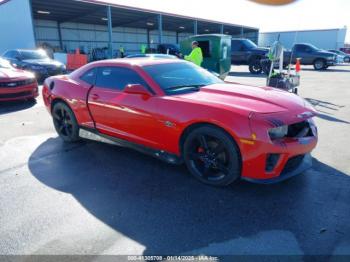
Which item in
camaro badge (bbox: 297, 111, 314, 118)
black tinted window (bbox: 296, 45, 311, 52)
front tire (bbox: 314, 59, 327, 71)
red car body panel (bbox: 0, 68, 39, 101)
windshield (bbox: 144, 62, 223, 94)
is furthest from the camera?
black tinted window (bbox: 296, 45, 311, 52)

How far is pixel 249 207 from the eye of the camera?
2822 millimetres

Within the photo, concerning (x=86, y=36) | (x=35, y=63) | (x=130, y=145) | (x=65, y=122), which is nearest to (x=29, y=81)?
(x=65, y=122)

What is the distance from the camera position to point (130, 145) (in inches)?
154

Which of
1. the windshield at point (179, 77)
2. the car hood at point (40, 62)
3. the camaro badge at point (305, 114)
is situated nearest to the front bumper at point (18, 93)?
the car hood at point (40, 62)

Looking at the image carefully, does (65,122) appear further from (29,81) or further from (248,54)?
(248,54)

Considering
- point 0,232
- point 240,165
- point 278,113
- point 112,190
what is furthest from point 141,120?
point 0,232

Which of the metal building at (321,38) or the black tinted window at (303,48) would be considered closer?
the black tinted window at (303,48)

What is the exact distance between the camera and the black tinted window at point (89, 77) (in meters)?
4.41

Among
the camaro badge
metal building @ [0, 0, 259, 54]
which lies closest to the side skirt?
the camaro badge

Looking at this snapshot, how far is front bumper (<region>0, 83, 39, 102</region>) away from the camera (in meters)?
7.59

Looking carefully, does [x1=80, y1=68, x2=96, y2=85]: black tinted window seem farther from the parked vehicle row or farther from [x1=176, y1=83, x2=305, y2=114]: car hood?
the parked vehicle row

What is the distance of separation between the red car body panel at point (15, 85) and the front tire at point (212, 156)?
6440 mm

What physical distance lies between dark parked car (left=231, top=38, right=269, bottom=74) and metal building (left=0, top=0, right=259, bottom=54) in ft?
37.9

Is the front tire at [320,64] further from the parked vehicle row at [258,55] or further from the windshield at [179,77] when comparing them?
the windshield at [179,77]
